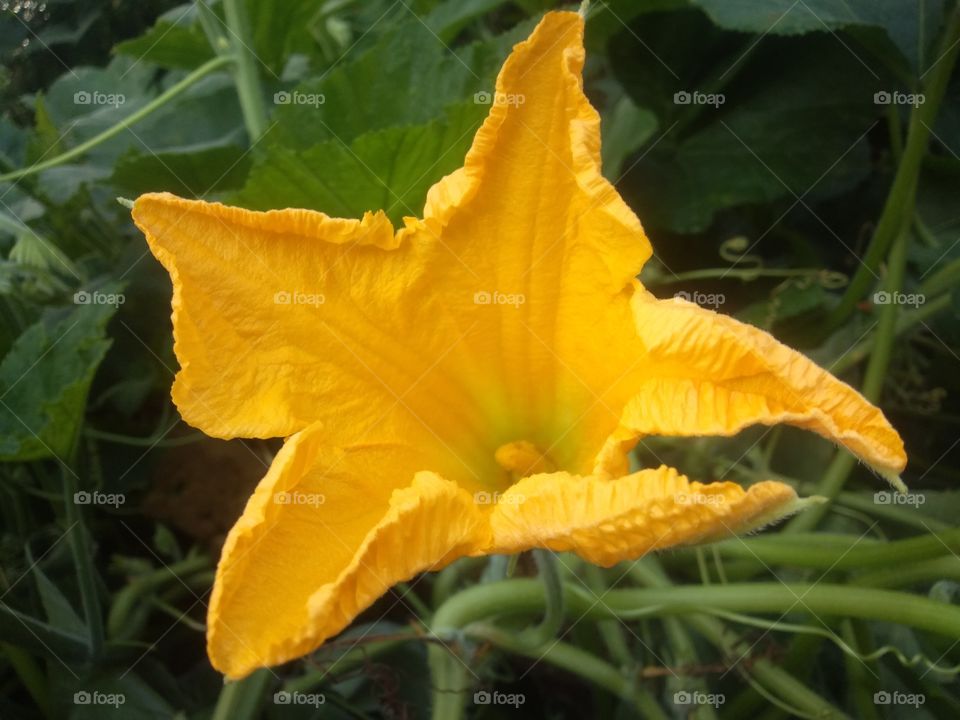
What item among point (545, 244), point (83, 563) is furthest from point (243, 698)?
point (545, 244)

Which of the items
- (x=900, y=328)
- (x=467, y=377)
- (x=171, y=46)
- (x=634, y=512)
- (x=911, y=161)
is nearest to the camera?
(x=634, y=512)

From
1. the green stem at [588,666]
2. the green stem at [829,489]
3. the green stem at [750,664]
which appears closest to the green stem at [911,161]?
the green stem at [829,489]

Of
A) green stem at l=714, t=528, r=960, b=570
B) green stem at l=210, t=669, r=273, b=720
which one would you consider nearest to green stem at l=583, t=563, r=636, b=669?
green stem at l=714, t=528, r=960, b=570

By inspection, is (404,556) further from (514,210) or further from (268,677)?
(268,677)

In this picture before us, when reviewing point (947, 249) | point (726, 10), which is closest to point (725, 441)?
point (947, 249)

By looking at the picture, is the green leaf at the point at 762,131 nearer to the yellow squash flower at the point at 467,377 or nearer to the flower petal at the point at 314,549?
the yellow squash flower at the point at 467,377

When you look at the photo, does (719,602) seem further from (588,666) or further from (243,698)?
(243,698)

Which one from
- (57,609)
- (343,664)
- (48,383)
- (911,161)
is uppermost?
(48,383)

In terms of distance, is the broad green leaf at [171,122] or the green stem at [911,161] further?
the broad green leaf at [171,122]
